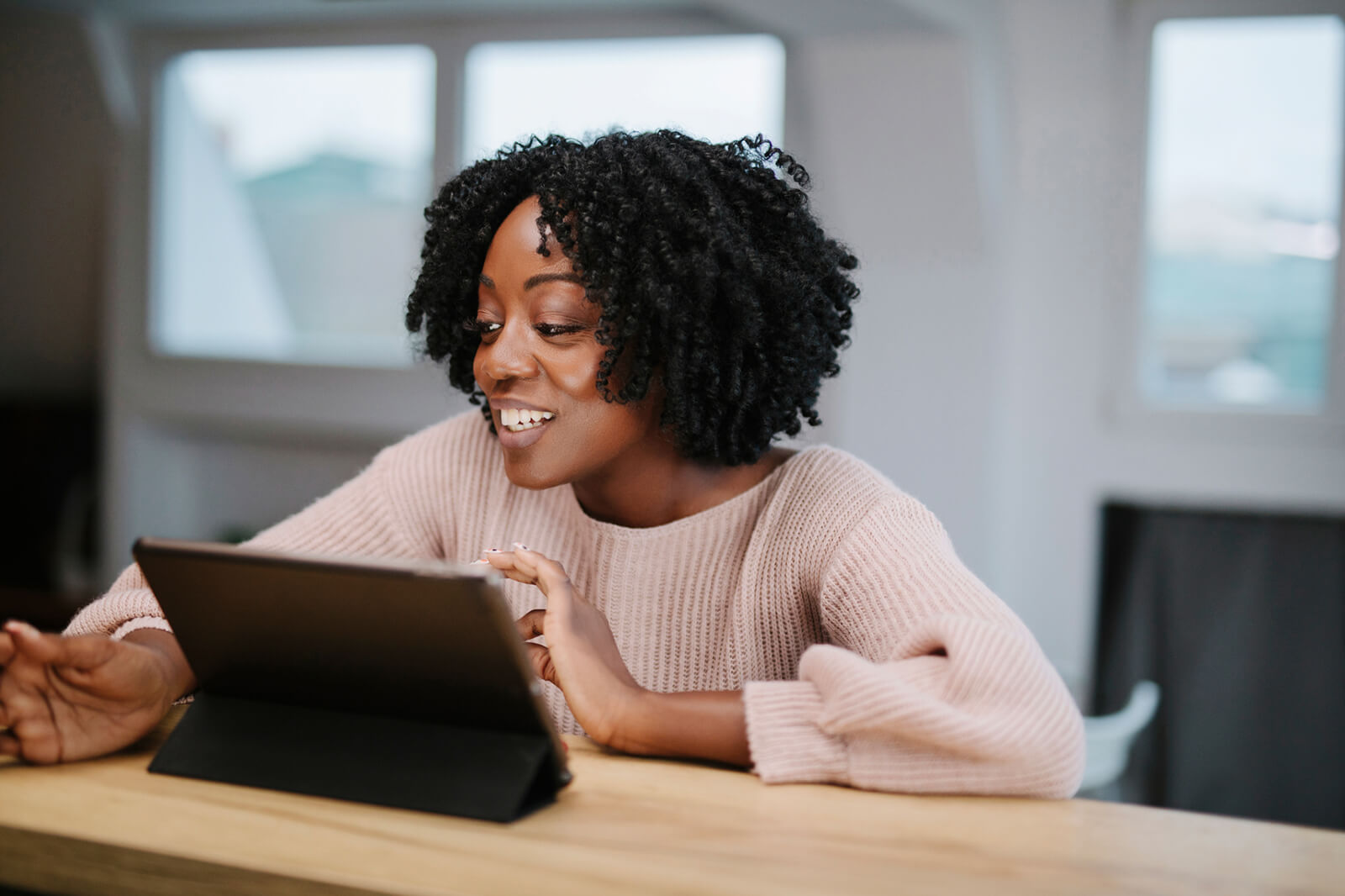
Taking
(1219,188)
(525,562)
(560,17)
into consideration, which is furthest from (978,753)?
(560,17)

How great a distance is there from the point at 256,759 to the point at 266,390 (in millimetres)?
3405

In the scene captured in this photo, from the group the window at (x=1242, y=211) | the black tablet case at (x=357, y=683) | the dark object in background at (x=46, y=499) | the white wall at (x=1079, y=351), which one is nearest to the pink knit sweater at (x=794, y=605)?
the black tablet case at (x=357, y=683)

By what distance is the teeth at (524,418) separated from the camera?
1319 mm

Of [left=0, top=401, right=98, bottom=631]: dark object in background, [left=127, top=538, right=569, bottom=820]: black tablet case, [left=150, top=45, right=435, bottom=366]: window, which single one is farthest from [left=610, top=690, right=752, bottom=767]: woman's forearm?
[left=0, top=401, right=98, bottom=631]: dark object in background

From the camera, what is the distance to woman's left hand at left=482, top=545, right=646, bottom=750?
105 cm

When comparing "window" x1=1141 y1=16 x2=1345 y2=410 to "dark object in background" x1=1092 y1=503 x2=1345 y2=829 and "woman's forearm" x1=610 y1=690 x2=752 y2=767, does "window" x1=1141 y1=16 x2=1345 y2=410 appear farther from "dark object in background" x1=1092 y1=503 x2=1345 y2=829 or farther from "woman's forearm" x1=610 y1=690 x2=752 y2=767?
"woman's forearm" x1=610 y1=690 x2=752 y2=767

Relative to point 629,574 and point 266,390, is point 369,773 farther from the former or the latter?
point 266,390

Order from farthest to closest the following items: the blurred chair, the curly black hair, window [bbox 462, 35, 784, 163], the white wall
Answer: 1. window [bbox 462, 35, 784, 163]
2. the white wall
3. the blurred chair
4. the curly black hair

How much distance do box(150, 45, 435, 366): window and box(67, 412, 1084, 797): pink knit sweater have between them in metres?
2.53

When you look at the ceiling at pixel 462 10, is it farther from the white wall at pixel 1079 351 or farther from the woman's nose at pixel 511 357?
the woman's nose at pixel 511 357

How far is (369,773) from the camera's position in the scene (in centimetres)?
92

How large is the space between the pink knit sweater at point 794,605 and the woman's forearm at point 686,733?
0.03m

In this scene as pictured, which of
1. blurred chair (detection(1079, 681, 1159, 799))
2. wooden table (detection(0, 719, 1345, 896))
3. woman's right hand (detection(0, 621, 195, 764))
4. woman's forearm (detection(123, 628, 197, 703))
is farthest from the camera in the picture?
blurred chair (detection(1079, 681, 1159, 799))

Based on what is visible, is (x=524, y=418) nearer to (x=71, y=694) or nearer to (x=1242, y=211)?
(x=71, y=694)
